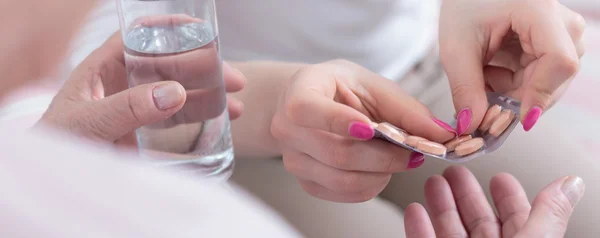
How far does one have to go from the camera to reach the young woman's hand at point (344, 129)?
0.43 m

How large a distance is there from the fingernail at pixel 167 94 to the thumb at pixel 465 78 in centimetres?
21

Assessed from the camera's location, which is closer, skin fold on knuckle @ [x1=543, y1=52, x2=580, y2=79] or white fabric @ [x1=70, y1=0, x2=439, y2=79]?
skin fold on knuckle @ [x1=543, y1=52, x2=580, y2=79]

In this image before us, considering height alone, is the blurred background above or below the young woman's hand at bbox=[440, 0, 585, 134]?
below

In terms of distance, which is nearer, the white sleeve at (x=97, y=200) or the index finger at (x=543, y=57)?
the white sleeve at (x=97, y=200)

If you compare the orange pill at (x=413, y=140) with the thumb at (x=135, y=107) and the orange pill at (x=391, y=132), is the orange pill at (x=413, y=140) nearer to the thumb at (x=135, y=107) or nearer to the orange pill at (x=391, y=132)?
the orange pill at (x=391, y=132)

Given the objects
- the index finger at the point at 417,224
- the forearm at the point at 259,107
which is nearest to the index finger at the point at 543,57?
the index finger at the point at 417,224

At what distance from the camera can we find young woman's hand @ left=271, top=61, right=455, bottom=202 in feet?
1.40

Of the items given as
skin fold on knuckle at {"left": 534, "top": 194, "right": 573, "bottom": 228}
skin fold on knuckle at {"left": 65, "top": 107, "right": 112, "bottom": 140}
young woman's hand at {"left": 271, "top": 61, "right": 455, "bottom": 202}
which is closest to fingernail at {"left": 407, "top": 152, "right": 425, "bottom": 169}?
young woman's hand at {"left": 271, "top": 61, "right": 455, "bottom": 202}

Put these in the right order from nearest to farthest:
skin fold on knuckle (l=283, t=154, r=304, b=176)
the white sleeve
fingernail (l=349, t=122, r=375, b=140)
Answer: the white sleeve, fingernail (l=349, t=122, r=375, b=140), skin fold on knuckle (l=283, t=154, r=304, b=176)

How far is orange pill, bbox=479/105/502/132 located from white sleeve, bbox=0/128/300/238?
0.31m

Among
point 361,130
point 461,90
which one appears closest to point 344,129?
point 361,130

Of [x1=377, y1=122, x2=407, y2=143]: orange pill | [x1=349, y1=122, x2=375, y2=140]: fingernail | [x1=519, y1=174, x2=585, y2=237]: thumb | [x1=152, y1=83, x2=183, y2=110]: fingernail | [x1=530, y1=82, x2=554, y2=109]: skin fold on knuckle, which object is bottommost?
[x1=519, y1=174, x2=585, y2=237]: thumb

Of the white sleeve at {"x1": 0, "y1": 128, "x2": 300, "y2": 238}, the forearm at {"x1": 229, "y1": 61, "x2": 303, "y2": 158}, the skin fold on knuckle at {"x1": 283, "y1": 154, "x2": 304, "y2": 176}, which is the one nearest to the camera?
the white sleeve at {"x1": 0, "y1": 128, "x2": 300, "y2": 238}

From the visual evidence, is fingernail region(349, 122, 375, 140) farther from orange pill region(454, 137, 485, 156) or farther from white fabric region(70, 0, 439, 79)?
white fabric region(70, 0, 439, 79)
